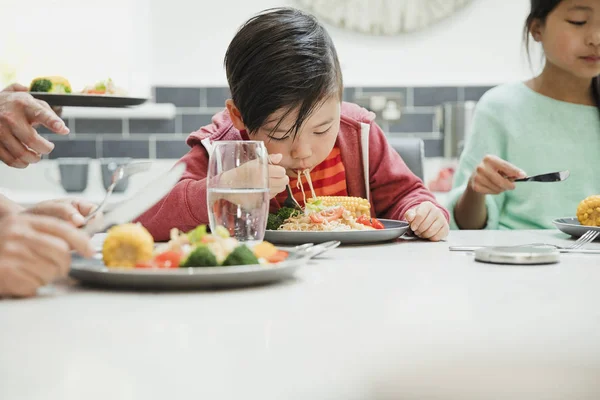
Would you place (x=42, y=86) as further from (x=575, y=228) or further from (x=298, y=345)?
(x=298, y=345)

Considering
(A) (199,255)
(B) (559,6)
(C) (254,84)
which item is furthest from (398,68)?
(A) (199,255)

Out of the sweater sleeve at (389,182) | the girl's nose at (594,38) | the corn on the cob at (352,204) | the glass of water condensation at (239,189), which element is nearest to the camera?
the glass of water condensation at (239,189)

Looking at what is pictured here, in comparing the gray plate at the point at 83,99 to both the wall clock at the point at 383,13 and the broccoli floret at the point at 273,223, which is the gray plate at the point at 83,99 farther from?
the wall clock at the point at 383,13

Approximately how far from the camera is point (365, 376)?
0.60 meters

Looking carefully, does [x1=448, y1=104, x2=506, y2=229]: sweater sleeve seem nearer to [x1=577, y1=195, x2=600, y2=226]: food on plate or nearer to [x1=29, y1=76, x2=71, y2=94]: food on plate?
[x1=577, y1=195, x2=600, y2=226]: food on plate

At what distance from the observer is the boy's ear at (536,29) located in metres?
2.12

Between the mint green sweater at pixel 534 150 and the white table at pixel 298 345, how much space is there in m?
1.36

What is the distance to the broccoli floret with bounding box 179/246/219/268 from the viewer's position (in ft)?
2.65

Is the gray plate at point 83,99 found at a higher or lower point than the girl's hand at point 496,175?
higher

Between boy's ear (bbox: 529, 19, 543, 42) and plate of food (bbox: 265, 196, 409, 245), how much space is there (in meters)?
0.98

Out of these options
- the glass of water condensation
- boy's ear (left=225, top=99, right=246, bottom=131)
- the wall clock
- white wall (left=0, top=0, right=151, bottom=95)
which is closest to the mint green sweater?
boy's ear (left=225, top=99, right=246, bottom=131)

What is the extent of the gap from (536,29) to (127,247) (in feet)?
5.49

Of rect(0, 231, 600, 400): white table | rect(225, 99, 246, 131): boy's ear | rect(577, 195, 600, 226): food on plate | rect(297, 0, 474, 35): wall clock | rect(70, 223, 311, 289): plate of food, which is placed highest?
rect(297, 0, 474, 35): wall clock

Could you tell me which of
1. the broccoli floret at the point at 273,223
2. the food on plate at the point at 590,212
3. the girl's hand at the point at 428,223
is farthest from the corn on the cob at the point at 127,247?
the food on plate at the point at 590,212
